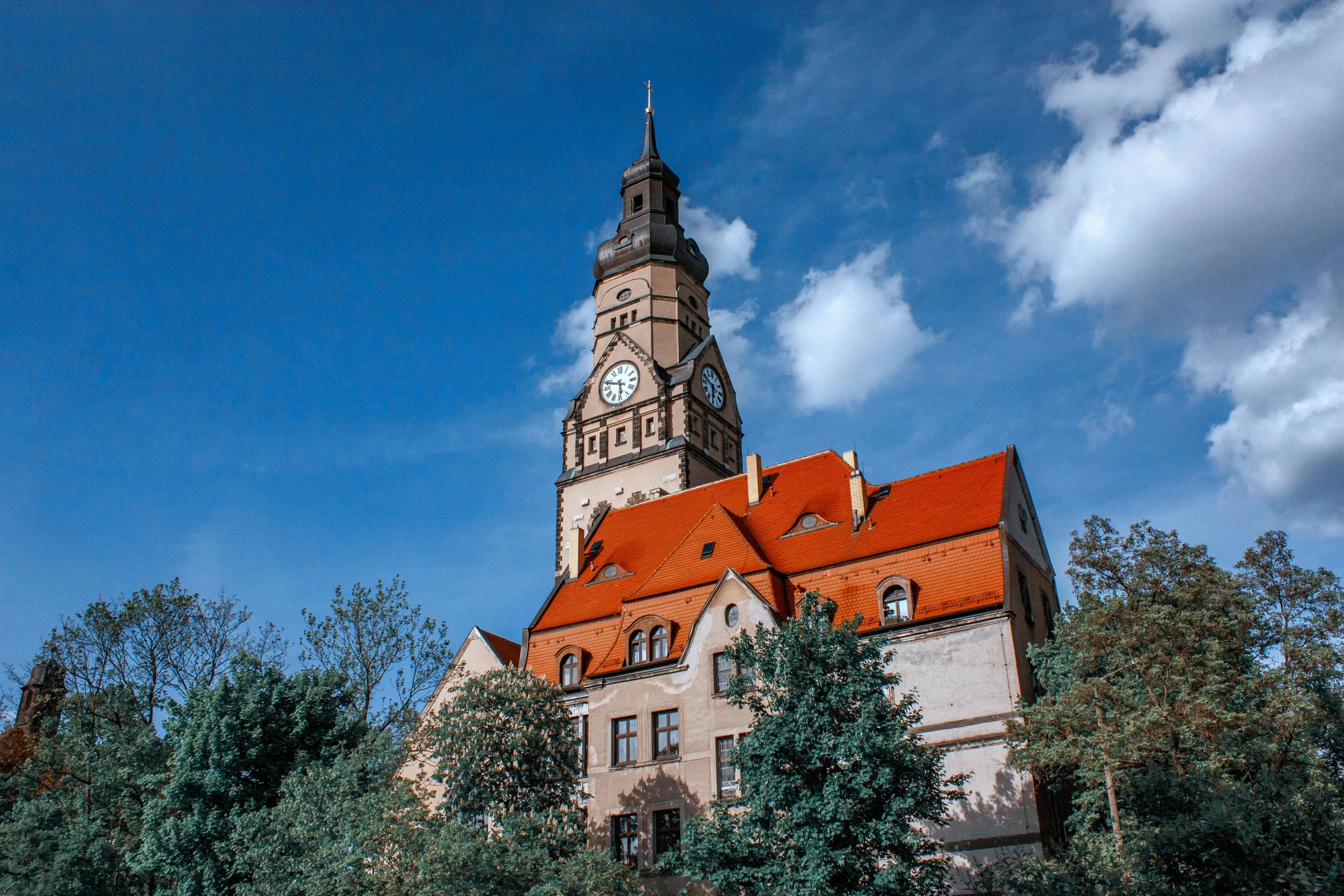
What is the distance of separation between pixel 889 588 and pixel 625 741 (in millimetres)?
9005

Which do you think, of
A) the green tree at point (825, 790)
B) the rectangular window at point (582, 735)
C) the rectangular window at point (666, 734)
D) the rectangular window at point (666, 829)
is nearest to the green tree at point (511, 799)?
the rectangular window at point (582, 735)

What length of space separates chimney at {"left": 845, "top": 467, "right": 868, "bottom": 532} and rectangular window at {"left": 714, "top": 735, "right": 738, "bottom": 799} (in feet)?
26.8

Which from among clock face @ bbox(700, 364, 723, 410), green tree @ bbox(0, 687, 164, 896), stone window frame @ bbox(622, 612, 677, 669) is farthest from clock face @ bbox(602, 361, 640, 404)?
green tree @ bbox(0, 687, 164, 896)

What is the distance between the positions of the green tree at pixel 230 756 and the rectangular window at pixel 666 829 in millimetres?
9023

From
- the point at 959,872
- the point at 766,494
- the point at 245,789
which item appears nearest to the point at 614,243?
the point at 766,494

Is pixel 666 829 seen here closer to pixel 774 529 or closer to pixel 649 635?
pixel 649 635

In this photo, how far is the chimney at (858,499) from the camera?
35.8m

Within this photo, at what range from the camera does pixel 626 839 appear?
32.1 m

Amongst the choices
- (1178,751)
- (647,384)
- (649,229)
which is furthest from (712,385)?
(1178,751)

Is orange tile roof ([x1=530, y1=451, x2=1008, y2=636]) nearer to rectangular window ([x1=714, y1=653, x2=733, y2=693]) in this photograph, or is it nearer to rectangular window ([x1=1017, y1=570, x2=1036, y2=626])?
rectangular window ([x1=1017, y1=570, x2=1036, y2=626])

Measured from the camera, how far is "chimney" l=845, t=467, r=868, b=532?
117ft

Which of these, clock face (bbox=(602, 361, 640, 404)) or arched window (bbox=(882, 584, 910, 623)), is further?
clock face (bbox=(602, 361, 640, 404))

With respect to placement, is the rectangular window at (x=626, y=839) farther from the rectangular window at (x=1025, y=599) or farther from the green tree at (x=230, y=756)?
the rectangular window at (x=1025, y=599)

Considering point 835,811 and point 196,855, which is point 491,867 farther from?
point 196,855
